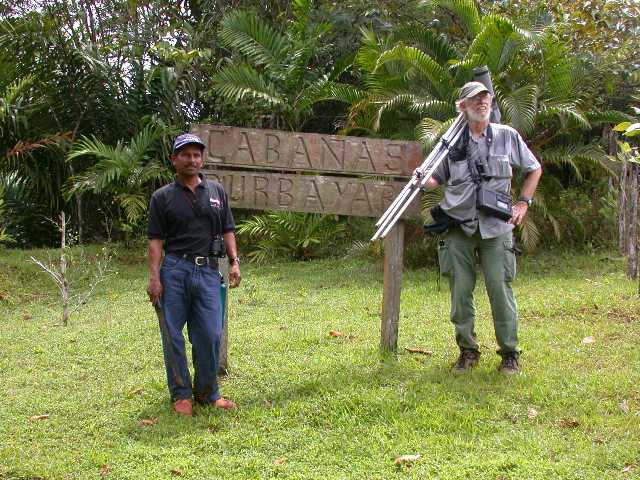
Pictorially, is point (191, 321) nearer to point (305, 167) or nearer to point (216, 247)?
point (216, 247)

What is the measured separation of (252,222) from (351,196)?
232 inches

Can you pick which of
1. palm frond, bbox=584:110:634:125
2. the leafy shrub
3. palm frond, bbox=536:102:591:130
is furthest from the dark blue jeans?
Answer: palm frond, bbox=584:110:634:125

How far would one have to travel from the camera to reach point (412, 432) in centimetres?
456

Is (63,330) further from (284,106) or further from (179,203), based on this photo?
(284,106)

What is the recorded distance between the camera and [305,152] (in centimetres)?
590

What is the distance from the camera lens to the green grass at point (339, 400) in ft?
13.9

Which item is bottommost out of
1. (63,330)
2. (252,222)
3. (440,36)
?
(63,330)

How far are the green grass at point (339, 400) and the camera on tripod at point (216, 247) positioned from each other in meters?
1.00

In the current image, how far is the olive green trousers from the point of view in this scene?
17.2 ft

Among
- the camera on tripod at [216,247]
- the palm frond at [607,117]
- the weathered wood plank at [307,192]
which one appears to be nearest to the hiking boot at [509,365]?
the weathered wood plank at [307,192]

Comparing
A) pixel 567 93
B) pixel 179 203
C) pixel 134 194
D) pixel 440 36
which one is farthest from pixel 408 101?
pixel 179 203

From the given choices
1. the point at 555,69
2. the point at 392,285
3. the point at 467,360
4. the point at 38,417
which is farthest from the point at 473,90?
the point at 555,69

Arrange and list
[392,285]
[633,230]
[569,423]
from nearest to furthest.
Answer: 1. [569,423]
2. [392,285]
3. [633,230]

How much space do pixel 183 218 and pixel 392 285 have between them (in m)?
1.82
